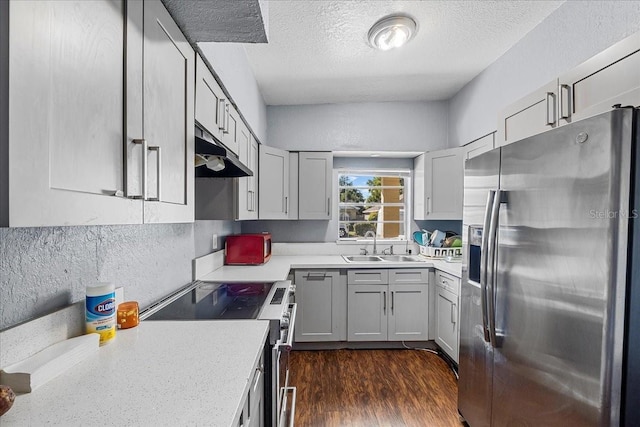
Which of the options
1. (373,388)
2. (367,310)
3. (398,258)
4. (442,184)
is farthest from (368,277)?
(442,184)

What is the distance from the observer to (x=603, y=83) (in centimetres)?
132

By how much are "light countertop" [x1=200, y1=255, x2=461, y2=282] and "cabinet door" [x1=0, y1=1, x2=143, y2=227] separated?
148cm

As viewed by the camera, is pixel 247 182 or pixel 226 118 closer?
pixel 226 118

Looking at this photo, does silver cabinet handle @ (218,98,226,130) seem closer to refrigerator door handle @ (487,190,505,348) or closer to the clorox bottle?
the clorox bottle

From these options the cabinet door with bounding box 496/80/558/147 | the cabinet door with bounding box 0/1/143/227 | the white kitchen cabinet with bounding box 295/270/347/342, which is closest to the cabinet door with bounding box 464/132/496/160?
the cabinet door with bounding box 496/80/558/147

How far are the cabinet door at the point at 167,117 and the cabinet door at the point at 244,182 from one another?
1.00 m

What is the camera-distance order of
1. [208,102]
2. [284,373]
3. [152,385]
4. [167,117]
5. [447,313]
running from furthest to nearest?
[447,313], [284,373], [208,102], [167,117], [152,385]

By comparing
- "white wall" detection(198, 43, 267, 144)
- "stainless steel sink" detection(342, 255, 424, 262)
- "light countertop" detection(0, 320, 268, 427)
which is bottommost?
"stainless steel sink" detection(342, 255, 424, 262)

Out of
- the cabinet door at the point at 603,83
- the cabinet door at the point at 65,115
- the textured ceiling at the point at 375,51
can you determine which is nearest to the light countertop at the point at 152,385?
the cabinet door at the point at 65,115

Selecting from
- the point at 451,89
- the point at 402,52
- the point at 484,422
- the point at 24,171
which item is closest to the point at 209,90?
the point at 24,171

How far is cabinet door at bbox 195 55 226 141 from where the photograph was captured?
1321 millimetres

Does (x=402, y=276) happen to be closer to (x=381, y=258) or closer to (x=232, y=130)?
(x=381, y=258)

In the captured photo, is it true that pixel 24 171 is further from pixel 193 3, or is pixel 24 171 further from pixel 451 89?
pixel 451 89

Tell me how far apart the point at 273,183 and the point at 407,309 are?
181 cm
